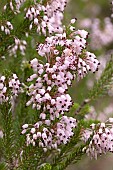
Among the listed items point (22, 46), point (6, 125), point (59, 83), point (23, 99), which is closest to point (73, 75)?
point (59, 83)

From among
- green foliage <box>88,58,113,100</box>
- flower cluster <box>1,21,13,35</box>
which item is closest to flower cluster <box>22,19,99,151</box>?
flower cluster <box>1,21,13,35</box>

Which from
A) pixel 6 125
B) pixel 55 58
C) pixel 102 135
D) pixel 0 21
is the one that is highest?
pixel 0 21

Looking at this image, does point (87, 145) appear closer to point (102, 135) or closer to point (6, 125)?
point (102, 135)

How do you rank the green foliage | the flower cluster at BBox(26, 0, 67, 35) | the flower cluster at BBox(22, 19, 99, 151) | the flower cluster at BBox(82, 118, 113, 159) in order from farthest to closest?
the green foliage, the flower cluster at BBox(26, 0, 67, 35), the flower cluster at BBox(82, 118, 113, 159), the flower cluster at BBox(22, 19, 99, 151)

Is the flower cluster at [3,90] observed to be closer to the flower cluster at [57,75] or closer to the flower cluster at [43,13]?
the flower cluster at [57,75]

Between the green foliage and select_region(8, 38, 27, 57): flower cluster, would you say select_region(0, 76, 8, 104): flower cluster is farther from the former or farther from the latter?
the green foliage

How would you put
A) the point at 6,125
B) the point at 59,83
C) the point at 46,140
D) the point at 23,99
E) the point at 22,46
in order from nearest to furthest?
the point at 59,83 → the point at 46,140 → the point at 6,125 → the point at 23,99 → the point at 22,46

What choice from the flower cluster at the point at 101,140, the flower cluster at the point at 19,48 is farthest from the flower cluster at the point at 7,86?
the flower cluster at the point at 19,48

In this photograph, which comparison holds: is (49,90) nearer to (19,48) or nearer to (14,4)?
(14,4)
